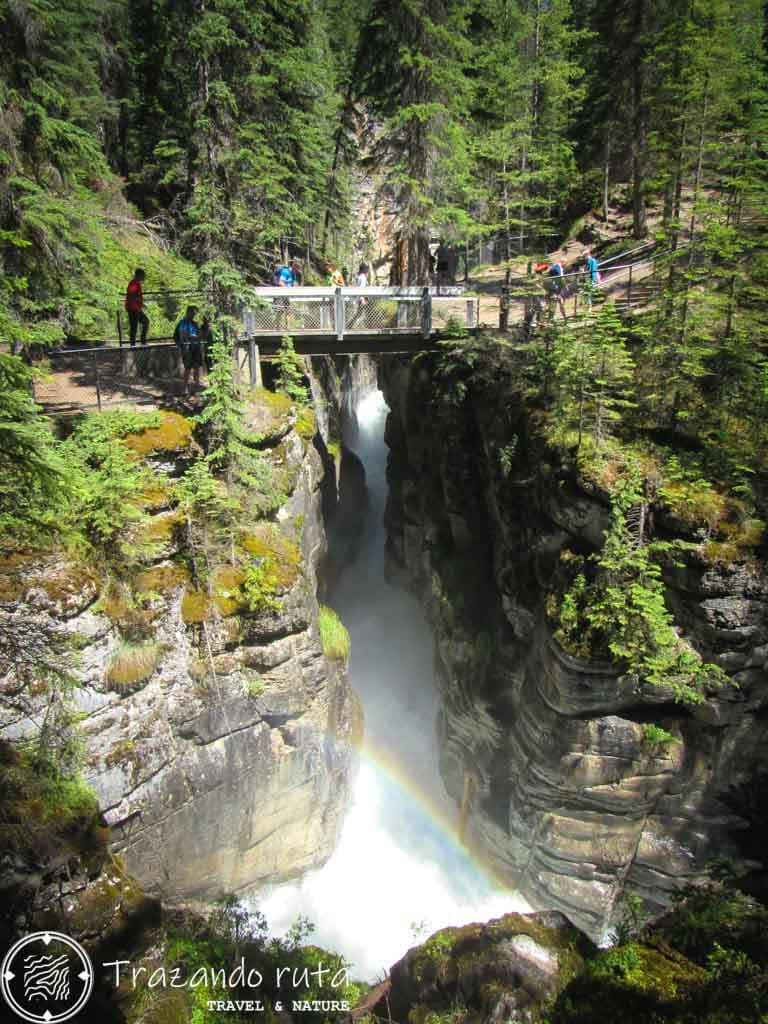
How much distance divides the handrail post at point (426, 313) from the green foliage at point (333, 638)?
847 cm

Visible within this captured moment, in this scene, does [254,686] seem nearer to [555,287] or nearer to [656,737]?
[656,737]

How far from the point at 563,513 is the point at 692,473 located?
8.49 ft

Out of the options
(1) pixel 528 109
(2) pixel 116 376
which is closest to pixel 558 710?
(2) pixel 116 376

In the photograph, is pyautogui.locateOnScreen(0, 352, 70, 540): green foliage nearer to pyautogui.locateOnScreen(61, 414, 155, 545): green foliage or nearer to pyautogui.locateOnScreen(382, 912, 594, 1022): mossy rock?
pyautogui.locateOnScreen(61, 414, 155, 545): green foliage

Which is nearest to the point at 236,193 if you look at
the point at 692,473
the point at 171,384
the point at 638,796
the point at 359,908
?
the point at 171,384

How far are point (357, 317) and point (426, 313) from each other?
1840 mm

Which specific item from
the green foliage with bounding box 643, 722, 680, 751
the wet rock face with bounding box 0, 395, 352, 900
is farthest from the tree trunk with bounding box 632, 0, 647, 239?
the green foliage with bounding box 643, 722, 680, 751

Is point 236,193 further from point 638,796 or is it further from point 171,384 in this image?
point 638,796

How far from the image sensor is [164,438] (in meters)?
13.7

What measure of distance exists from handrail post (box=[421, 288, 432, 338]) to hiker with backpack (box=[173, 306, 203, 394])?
572 centimetres

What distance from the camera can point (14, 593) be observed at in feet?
34.3

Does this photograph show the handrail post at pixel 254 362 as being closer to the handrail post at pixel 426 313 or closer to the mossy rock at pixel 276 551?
the mossy rock at pixel 276 551

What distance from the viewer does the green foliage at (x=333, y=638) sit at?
17500 millimetres

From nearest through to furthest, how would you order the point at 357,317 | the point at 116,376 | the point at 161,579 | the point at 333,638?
1. the point at 161,579
2. the point at 116,376
3. the point at 357,317
4. the point at 333,638
